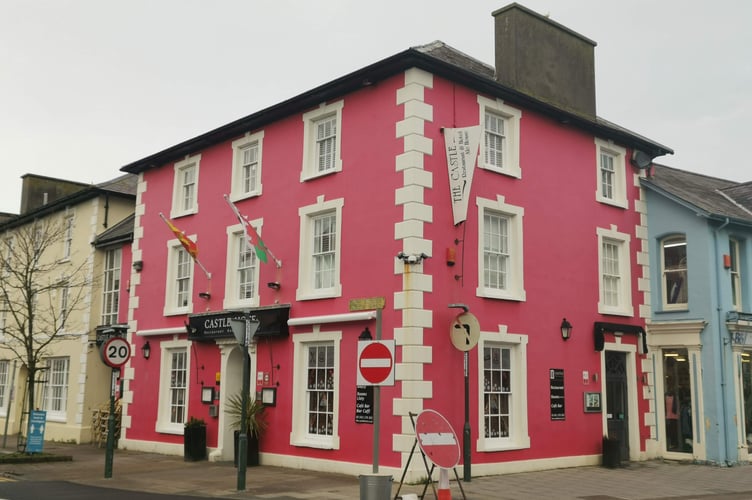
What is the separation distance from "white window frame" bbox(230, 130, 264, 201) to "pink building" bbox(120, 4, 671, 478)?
0.07 meters

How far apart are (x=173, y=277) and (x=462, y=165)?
33.9ft

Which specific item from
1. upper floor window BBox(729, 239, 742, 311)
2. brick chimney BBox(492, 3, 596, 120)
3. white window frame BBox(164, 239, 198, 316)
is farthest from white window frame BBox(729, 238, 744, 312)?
white window frame BBox(164, 239, 198, 316)

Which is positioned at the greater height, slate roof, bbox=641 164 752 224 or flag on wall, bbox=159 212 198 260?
slate roof, bbox=641 164 752 224

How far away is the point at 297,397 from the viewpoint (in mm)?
17766

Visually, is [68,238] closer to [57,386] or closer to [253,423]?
[57,386]

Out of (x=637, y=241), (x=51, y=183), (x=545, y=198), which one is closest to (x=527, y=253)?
(x=545, y=198)

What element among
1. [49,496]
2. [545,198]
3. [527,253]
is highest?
[545,198]

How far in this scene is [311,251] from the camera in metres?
18.3

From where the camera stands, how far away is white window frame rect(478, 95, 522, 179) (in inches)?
699

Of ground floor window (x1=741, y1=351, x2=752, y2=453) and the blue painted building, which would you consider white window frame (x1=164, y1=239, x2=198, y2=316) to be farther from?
ground floor window (x1=741, y1=351, x2=752, y2=453)

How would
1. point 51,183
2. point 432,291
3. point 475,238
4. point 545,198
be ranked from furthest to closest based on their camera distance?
1. point 51,183
2. point 545,198
3. point 475,238
4. point 432,291

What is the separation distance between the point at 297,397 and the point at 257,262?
3837 millimetres

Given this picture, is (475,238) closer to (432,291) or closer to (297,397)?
(432,291)

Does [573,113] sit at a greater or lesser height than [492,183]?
greater
